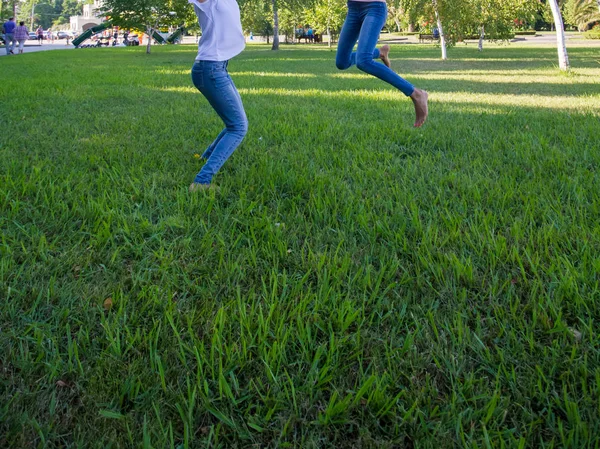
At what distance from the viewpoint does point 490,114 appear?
21.2ft

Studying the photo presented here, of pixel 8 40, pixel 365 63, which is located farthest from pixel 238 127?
pixel 8 40

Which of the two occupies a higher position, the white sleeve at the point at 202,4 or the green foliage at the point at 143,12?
the green foliage at the point at 143,12

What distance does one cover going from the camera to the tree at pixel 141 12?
2694 cm

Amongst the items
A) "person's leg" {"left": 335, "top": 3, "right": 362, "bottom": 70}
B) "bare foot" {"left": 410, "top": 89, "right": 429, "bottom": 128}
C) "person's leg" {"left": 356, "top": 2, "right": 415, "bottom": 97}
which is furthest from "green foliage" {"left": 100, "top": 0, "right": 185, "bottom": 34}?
"bare foot" {"left": 410, "top": 89, "right": 429, "bottom": 128}

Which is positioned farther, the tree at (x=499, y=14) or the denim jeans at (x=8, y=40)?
the denim jeans at (x=8, y=40)

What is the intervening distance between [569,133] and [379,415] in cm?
468

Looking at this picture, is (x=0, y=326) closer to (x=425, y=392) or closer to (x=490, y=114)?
(x=425, y=392)

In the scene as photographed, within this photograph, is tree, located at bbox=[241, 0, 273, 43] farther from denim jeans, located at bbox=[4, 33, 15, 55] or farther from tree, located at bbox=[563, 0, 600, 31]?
tree, located at bbox=[563, 0, 600, 31]

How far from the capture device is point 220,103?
3.53 m

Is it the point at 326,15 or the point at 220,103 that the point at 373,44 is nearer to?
the point at 220,103

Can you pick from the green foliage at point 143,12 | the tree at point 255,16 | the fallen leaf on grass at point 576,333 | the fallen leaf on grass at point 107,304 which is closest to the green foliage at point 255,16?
the tree at point 255,16

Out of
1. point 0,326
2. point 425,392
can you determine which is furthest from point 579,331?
point 0,326

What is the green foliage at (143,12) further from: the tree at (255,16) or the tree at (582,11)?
the tree at (582,11)

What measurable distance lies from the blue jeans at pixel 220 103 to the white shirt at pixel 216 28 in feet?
0.20
